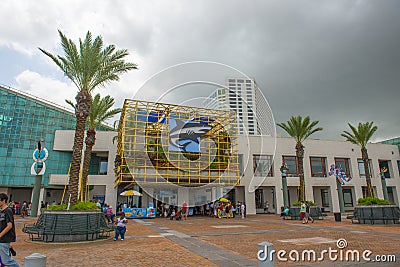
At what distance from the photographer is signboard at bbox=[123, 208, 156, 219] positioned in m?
26.6

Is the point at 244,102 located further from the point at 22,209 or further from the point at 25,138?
the point at 25,138

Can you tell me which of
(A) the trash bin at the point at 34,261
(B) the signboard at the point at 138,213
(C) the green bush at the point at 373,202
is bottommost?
(B) the signboard at the point at 138,213

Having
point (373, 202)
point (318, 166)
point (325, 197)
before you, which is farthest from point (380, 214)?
point (325, 197)

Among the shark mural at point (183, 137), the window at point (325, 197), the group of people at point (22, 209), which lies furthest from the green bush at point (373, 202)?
the group of people at point (22, 209)

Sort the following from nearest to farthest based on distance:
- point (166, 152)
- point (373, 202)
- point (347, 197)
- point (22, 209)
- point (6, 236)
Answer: point (6, 236)
point (373, 202)
point (22, 209)
point (166, 152)
point (347, 197)

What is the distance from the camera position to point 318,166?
40125 millimetres

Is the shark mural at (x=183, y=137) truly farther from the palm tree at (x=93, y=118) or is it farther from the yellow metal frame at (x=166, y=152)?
the palm tree at (x=93, y=118)

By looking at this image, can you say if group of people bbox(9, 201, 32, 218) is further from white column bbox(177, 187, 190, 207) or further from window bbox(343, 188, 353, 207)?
window bbox(343, 188, 353, 207)

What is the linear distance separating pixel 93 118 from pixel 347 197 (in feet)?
128

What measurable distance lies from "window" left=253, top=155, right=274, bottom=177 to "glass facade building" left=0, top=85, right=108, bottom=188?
22973 mm

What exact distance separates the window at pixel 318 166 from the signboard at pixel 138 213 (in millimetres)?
24135

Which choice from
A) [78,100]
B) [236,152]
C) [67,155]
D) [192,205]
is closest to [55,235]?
[78,100]

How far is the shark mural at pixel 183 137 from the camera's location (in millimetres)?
27922

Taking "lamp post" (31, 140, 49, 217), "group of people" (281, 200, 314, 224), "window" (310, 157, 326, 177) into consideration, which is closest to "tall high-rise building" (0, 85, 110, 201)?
"lamp post" (31, 140, 49, 217)
